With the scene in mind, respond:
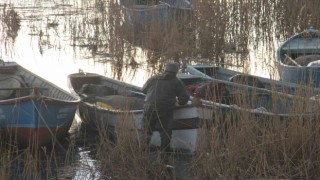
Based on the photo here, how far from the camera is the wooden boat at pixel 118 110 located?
9.20 meters

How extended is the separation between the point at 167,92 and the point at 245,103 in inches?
62.6

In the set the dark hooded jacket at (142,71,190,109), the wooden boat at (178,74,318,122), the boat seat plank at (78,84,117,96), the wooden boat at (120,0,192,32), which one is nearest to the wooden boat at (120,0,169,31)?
the wooden boat at (120,0,192,32)

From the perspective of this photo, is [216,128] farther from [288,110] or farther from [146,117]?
[146,117]

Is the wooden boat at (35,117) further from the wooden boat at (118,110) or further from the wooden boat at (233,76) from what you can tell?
the wooden boat at (233,76)

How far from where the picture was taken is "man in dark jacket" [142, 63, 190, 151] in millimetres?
9266

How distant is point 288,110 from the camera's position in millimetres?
8227

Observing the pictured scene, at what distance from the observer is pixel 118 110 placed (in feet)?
31.9

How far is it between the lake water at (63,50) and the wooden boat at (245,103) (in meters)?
1.92

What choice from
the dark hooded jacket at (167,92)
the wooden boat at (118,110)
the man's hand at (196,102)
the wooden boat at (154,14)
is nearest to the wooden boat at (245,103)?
the man's hand at (196,102)

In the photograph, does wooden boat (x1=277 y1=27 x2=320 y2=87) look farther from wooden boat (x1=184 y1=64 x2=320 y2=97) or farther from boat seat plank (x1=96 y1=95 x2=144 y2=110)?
boat seat plank (x1=96 y1=95 x2=144 y2=110)

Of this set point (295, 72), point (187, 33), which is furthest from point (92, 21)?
point (295, 72)

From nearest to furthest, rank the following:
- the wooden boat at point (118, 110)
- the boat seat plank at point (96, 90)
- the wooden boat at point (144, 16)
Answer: the wooden boat at point (118, 110)
the boat seat plank at point (96, 90)
the wooden boat at point (144, 16)

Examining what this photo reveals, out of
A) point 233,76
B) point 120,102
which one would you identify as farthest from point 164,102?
point 233,76

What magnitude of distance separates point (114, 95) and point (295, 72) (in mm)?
3025
